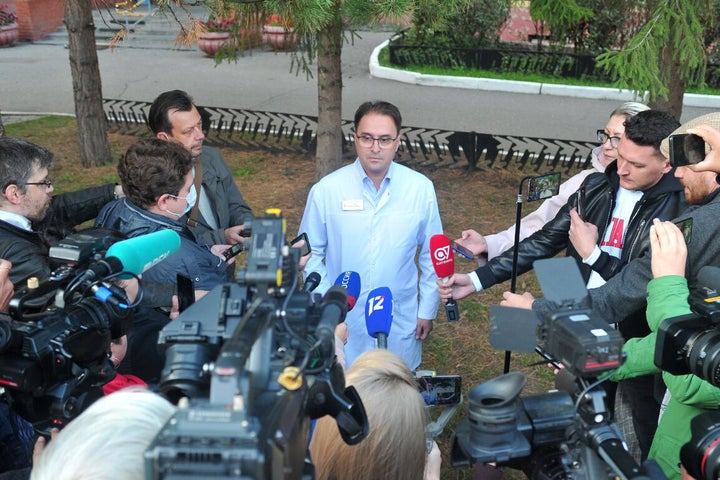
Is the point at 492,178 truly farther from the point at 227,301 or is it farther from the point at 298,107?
the point at 227,301

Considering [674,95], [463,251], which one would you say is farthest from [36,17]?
[463,251]

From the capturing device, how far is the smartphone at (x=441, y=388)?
11.6 feet

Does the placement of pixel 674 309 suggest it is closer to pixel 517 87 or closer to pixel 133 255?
pixel 133 255

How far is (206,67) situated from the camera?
1602 cm

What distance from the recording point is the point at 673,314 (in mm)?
2199

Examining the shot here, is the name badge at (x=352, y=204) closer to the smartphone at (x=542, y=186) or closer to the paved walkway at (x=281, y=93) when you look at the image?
the smartphone at (x=542, y=186)

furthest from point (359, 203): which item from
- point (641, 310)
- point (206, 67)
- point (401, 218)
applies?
point (206, 67)

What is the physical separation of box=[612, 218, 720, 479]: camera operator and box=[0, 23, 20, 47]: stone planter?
20.2 m

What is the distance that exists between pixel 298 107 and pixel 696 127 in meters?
10.4

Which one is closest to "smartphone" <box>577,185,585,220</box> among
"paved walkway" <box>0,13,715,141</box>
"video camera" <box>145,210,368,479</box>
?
"video camera" <box>145,210,368,479</box>

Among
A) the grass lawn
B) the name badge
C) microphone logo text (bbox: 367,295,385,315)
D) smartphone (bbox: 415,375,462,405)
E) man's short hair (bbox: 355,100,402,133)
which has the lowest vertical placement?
the grass lawn

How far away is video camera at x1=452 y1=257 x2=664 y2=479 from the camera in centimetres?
167

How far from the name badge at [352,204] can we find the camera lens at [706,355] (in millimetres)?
1961

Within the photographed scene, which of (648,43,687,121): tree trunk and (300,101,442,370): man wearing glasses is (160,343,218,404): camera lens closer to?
(300,101,442,370): man wearing glasses
